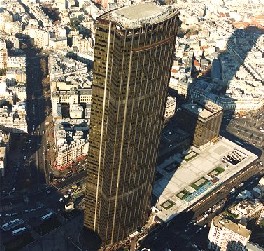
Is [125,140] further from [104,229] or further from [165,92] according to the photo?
[104,229]

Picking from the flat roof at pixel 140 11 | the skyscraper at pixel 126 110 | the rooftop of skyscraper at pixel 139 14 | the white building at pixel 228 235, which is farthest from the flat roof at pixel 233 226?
the flat roof at pixel 140 11

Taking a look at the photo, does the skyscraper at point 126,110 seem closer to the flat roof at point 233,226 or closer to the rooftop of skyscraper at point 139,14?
the rooftop of skyscraper at point 139,14

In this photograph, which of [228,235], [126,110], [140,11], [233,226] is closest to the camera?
[140,11]

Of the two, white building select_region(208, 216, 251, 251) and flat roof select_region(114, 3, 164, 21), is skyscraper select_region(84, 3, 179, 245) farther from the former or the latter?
white building select_region(208, 216, 251, 251)

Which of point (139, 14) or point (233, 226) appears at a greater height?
point (139, 14)

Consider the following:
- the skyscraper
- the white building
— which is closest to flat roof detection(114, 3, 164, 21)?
the skyscraper

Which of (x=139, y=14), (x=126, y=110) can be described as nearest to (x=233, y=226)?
(x=126, y=110)

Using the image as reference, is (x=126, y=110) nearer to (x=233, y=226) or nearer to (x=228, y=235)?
(x=233, y=226)
